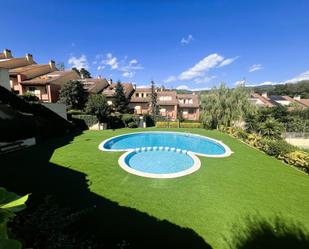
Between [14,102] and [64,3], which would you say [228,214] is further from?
[64,3]

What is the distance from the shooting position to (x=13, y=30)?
14789 millimetres

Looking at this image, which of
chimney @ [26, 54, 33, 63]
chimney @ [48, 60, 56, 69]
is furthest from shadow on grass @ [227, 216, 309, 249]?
chimney @ [26, 54, 33, 63]

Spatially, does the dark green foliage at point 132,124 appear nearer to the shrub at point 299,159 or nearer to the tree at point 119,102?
the tree at point 119,102

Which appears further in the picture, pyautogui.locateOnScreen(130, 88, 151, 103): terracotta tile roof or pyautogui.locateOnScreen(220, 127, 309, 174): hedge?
pyautogui.locateOnScreen(130, 88, 151, 103): terracotta tile roof

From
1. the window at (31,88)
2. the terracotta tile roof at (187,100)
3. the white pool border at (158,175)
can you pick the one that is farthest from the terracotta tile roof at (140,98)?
the white pool border at (158,175)

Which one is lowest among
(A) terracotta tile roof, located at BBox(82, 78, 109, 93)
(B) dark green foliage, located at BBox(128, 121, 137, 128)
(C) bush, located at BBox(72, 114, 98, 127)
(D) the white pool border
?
(D) the white pool border

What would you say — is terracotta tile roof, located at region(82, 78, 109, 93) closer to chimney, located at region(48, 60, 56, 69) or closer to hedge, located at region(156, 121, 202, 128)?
chimney, located at region(48, 60, 56, 69)

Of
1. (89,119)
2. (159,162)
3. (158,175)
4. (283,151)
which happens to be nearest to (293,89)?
(283,151)

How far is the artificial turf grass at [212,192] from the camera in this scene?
618 centimetres

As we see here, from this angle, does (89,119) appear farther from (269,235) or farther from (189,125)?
(269,235)

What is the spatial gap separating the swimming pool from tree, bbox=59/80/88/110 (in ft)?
40.2

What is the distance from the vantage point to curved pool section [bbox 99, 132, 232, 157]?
16369 mm

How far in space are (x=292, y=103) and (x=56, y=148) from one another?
53964 millimetres

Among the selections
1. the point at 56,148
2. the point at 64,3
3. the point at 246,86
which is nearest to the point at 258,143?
the point at 246,86
